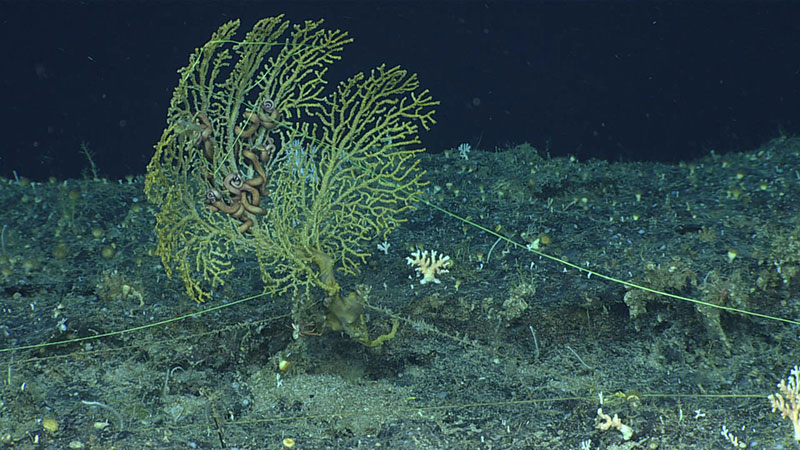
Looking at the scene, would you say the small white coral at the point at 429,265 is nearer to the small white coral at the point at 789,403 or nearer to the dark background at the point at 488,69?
the small white coral at the point at 789,403

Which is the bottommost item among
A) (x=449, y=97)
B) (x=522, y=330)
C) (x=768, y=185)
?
(x=522, y=330)

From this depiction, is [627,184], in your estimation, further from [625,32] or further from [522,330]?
[625,32]

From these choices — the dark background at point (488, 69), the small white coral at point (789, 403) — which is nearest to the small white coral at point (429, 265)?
the small white coral at point (789, 403)

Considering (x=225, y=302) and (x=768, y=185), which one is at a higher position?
(x=768, y=185)

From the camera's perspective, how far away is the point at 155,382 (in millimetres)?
3420

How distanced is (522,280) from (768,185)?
3.81 metres

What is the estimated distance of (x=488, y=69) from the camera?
1024 cm

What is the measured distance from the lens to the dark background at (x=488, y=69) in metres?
9.05

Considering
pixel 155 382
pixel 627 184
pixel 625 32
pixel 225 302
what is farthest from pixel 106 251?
pixel 625 32

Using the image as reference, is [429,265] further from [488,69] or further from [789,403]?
[488,69]

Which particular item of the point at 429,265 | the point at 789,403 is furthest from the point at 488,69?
the point at 789,403

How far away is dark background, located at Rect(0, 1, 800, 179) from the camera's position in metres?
9.05

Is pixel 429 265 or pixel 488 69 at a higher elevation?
pixel 488 69

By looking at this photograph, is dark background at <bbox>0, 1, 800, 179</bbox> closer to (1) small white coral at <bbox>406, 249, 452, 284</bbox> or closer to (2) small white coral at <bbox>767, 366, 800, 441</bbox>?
(1) small white coral at <bbox>406, 249, 452, 284</bbox>
